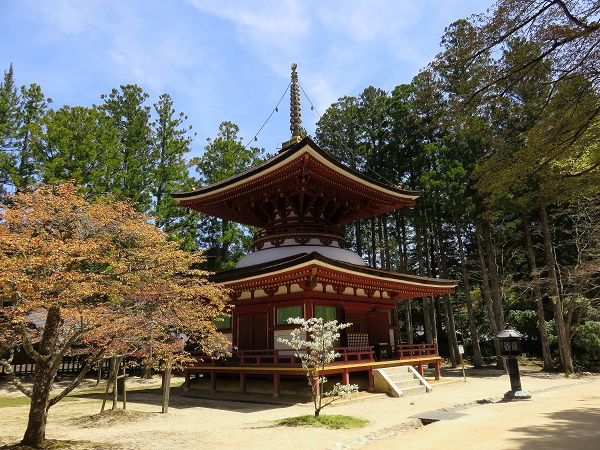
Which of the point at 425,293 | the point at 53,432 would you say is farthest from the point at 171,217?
the point at 53,432

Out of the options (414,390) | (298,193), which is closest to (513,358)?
(414,390)

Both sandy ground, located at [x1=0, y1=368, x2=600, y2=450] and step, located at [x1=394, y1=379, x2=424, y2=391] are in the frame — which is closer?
sandy ground, located at [x1=0, y1=368, x2=600, y2=450]

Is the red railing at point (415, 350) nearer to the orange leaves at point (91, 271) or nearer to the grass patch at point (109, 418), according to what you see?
the orange leaves at point (91, 271)

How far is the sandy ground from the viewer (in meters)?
7.82

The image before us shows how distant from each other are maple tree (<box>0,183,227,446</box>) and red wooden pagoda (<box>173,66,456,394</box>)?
16.5 ft

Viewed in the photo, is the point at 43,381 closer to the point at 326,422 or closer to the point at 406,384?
the point at 326,422

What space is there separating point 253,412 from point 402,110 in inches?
947

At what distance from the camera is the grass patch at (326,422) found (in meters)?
9.49

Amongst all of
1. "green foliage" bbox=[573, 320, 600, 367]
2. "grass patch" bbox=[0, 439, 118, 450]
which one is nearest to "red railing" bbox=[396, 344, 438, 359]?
"green foliage" bbox=[573, 320, 600, 367]

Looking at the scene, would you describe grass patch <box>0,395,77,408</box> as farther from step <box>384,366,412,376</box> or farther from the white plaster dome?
step <box>384,366,412,376</box>

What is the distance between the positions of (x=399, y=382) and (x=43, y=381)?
1205cm

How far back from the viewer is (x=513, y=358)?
44.8ft

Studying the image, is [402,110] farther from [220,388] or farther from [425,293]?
[220,388]

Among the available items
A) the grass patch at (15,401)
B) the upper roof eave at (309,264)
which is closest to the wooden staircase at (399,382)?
the upper roof eave at (309,264)
